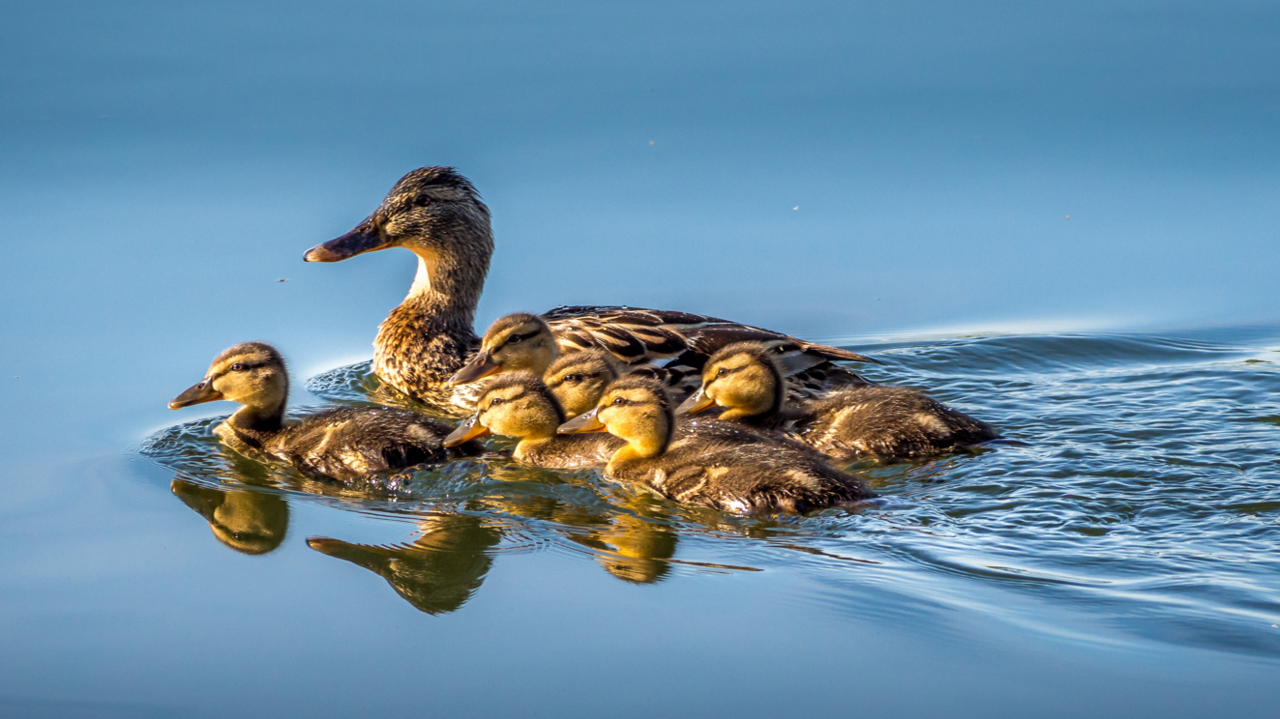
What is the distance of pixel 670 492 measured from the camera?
4551mm

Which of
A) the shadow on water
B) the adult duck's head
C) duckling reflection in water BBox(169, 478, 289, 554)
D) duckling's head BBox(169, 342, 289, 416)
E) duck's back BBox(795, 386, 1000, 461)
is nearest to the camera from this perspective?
the shadow on water

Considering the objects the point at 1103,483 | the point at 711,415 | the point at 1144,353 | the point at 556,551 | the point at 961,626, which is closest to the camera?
the point at 961,626

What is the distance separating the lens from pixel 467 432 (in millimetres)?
4898

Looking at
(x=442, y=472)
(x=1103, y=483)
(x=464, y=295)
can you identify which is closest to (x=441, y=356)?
(x=464, y=295)

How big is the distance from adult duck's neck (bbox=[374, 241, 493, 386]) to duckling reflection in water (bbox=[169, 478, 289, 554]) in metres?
1.28

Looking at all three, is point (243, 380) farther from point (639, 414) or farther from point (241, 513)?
point (639, 414)

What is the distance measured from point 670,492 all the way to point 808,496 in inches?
19.0

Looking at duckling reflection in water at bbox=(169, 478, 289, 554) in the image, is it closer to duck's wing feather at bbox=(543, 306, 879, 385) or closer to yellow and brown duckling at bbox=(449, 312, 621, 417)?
yellow and brown duckling at bbox=(449, 312, 621, 417)

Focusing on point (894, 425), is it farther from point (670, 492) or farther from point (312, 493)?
point (312, 493)

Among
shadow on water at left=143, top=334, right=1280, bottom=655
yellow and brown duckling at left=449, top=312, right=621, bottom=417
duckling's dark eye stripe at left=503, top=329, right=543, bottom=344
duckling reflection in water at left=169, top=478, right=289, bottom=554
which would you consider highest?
duckling's dark eye stripe at left=503, top=329, right=543, bottom=344

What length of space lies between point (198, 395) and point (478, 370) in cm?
106

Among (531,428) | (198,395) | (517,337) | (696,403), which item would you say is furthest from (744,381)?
(198,395)

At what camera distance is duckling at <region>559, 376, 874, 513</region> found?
14.1 feet

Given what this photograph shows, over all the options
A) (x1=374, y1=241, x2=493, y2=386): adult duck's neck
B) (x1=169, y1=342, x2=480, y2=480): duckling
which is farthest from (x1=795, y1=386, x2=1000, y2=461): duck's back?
(x1=374, y1=241, x2=493, y2=386): adult duck's neck
